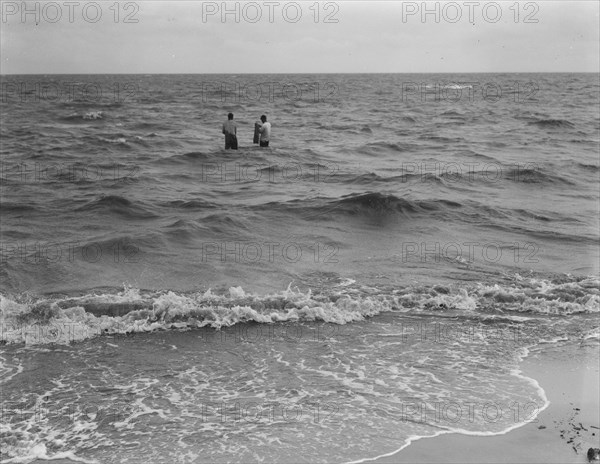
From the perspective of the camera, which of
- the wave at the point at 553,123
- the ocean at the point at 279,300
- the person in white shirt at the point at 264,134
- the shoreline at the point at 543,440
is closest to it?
the shoreline at the point at 543,440

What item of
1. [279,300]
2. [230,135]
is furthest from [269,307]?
[230,135]

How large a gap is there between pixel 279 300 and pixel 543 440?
450 cm

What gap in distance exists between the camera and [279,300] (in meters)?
9.60

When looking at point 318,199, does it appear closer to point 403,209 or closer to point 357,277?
point 403,209

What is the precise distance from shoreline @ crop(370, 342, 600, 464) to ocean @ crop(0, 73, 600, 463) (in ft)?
0.53

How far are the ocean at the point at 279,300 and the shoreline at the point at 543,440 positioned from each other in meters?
0.16

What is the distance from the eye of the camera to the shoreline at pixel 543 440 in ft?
18.0

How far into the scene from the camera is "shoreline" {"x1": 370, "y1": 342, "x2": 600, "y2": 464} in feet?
18.0

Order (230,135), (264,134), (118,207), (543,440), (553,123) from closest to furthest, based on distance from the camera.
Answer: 1. (543,440)
2. (118,207)
3. (230,135)
4. (264,134)
5. (553,123)

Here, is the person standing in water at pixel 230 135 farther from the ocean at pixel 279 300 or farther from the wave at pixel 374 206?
the wave at pixel 374 206

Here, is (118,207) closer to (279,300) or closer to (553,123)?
(279,300)

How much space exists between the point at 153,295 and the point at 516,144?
20635 millimetres

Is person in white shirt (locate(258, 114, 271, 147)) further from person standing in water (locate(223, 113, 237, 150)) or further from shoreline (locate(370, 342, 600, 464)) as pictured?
shoreline (locate(370, 342, 600, 464))

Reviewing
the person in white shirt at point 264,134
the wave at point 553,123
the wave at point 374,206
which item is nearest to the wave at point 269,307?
the wave at point 374,206
